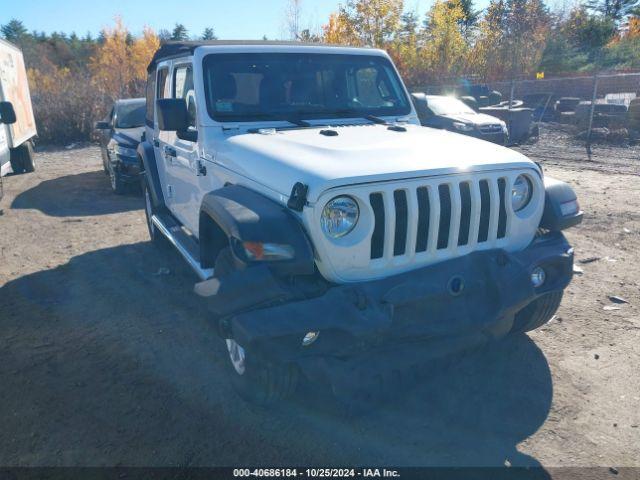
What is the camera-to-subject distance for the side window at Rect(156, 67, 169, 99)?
535 cm

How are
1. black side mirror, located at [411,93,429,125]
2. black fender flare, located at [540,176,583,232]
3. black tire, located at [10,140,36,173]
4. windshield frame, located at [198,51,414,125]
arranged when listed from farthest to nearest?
black tire, located at [10,140,36,173] < black side mirror, located at [411,93,429,125] < windshield frame, located at [198,51,414,125] < black fender flare, located at [540,176,583,232]

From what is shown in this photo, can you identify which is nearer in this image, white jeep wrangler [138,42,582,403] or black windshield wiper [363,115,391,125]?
white jeep wrangler [138,42,582,403]

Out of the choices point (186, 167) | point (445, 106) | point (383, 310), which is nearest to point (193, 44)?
point (186, 167)

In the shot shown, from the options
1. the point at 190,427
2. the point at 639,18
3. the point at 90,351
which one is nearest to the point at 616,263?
the point at 190,427

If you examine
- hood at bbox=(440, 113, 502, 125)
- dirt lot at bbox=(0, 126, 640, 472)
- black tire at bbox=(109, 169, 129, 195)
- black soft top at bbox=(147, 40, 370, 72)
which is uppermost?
black soft top at bbox=(147, 40, 370, 72)

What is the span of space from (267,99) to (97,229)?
4.40 meters

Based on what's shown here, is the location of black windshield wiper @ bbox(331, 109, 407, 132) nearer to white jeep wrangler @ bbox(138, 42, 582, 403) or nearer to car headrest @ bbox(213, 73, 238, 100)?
white jeep wrangler @ bbox(138, 42, 582, 403)

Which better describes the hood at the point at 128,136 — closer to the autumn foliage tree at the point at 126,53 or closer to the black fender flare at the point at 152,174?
the black fender flare at the point at 152,174

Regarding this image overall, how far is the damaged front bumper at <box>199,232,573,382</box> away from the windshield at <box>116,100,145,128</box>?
8583 mm

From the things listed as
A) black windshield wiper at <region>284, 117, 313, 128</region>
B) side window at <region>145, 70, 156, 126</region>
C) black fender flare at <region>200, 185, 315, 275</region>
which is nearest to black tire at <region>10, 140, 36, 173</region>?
side window at <region>145, 70, 156, 126</region>

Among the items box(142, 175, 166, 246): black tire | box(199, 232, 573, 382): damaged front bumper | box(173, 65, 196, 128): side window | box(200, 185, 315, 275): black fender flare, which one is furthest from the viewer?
box(142, 175, 166, 246): black tire

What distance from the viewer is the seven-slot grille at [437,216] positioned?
2.93 m

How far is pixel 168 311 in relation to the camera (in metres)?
4.85

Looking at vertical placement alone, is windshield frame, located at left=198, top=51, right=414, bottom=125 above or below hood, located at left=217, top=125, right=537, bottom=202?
above
